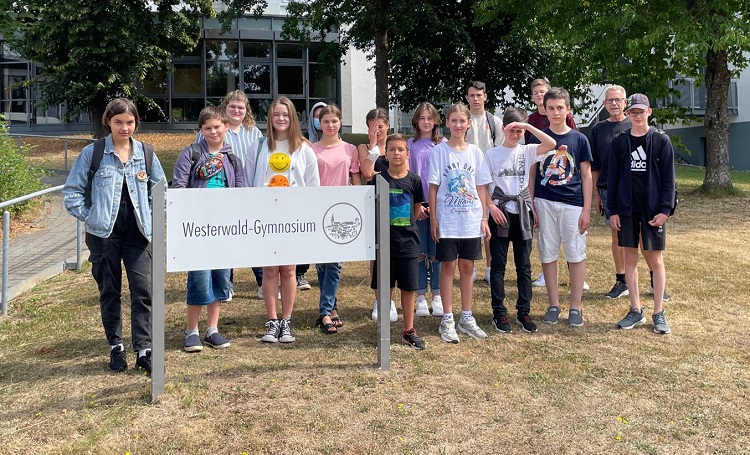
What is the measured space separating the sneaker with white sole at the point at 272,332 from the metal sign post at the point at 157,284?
3.89ft

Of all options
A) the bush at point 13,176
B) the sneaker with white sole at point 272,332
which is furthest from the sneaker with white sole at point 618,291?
the bush at point 13,176

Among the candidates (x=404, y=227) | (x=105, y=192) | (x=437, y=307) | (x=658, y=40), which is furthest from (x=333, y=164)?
A: (x=658, y=40)

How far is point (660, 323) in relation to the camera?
577cm

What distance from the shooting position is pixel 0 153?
11.2 meters

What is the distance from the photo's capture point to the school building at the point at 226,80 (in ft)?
99.6

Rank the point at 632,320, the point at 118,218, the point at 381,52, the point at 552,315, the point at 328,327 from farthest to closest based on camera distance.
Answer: the point at 381,52 → the point at 552,315 → the point at 632,320 → the point at 328,327 → the point at 118,218

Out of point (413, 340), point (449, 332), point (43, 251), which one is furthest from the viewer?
point (43, 251)

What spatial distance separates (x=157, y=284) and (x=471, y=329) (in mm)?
2472

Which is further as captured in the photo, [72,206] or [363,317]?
[363,317]

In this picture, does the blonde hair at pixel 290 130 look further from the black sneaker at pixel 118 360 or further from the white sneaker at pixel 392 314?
the black sneaker at pixel 118 360

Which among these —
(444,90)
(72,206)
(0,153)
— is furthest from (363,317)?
(444,90)

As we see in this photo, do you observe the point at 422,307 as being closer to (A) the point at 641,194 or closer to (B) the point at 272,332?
(B) the point at 272,332

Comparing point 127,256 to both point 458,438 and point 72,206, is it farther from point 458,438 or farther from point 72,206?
point 458,438

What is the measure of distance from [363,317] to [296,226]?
5.77 feet
